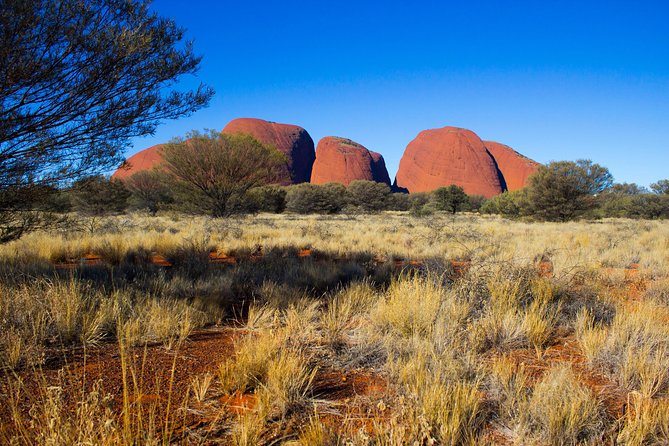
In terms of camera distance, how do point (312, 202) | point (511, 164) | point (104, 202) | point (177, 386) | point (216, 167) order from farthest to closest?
point (511, 164) < point (312, 202) < point (104, 202) < point (216, 167) < point (177, 386)

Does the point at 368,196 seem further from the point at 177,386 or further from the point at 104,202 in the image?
the point at 177,386

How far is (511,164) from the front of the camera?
10488 cm

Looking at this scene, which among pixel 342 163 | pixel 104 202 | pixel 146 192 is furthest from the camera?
pixel 342 163

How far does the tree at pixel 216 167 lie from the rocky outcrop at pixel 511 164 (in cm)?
9300

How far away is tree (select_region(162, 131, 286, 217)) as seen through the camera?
73.6 ft

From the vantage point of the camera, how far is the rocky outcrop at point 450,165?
322ft

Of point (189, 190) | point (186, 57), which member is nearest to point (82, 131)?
point (186, 57)

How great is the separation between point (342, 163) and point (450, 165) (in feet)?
101

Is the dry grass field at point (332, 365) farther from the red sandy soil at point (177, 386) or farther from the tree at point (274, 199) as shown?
the tree at point (274, 199)

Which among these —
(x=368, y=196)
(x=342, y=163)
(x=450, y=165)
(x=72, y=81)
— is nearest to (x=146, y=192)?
(x=368, y=196)

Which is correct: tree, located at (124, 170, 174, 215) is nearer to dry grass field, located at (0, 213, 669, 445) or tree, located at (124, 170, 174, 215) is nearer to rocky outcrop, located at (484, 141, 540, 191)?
dry grass field, located at (0, 213, 669, 445)

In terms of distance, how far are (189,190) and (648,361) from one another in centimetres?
2378

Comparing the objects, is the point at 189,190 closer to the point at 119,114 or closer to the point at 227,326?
the point at 119,114

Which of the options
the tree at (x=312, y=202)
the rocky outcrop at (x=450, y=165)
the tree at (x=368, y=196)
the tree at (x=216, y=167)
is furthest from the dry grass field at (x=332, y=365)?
the rocky outcrop at (x=450, y=165)
